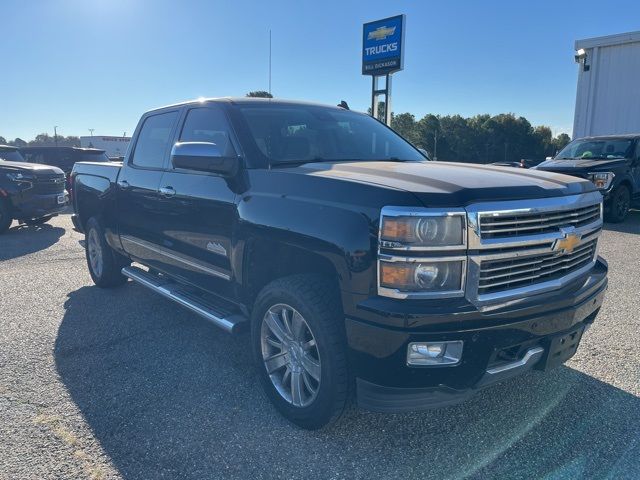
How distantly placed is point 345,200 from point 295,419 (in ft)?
4.25

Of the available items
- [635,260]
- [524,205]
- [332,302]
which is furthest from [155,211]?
[635,260]

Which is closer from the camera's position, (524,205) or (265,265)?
(524,205)

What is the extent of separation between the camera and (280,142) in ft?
11.6

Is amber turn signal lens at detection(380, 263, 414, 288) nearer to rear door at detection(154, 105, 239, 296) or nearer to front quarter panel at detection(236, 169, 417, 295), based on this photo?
front quarter panel at detection(236, 169, 417, 295)

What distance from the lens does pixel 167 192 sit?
13.2 feet

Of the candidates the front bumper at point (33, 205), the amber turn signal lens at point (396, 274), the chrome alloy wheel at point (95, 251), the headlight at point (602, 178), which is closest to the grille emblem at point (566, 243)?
the amber turn signal lens at point (396, 274)

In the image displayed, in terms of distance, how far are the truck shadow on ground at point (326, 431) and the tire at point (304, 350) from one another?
16cm

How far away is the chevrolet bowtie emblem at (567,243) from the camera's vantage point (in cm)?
264

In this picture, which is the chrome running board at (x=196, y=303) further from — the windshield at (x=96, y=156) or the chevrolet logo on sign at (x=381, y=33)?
the chevrolet logo on sign at (x=381, y=33)

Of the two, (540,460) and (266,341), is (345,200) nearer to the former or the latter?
(266,341)

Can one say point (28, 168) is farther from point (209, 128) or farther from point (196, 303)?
point (196, 303)

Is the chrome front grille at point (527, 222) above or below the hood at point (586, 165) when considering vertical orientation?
below

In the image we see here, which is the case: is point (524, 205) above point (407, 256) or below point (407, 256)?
above

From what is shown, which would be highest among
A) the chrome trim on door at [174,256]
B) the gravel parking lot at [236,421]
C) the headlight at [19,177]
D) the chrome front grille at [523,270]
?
the headlight at [19,177]
